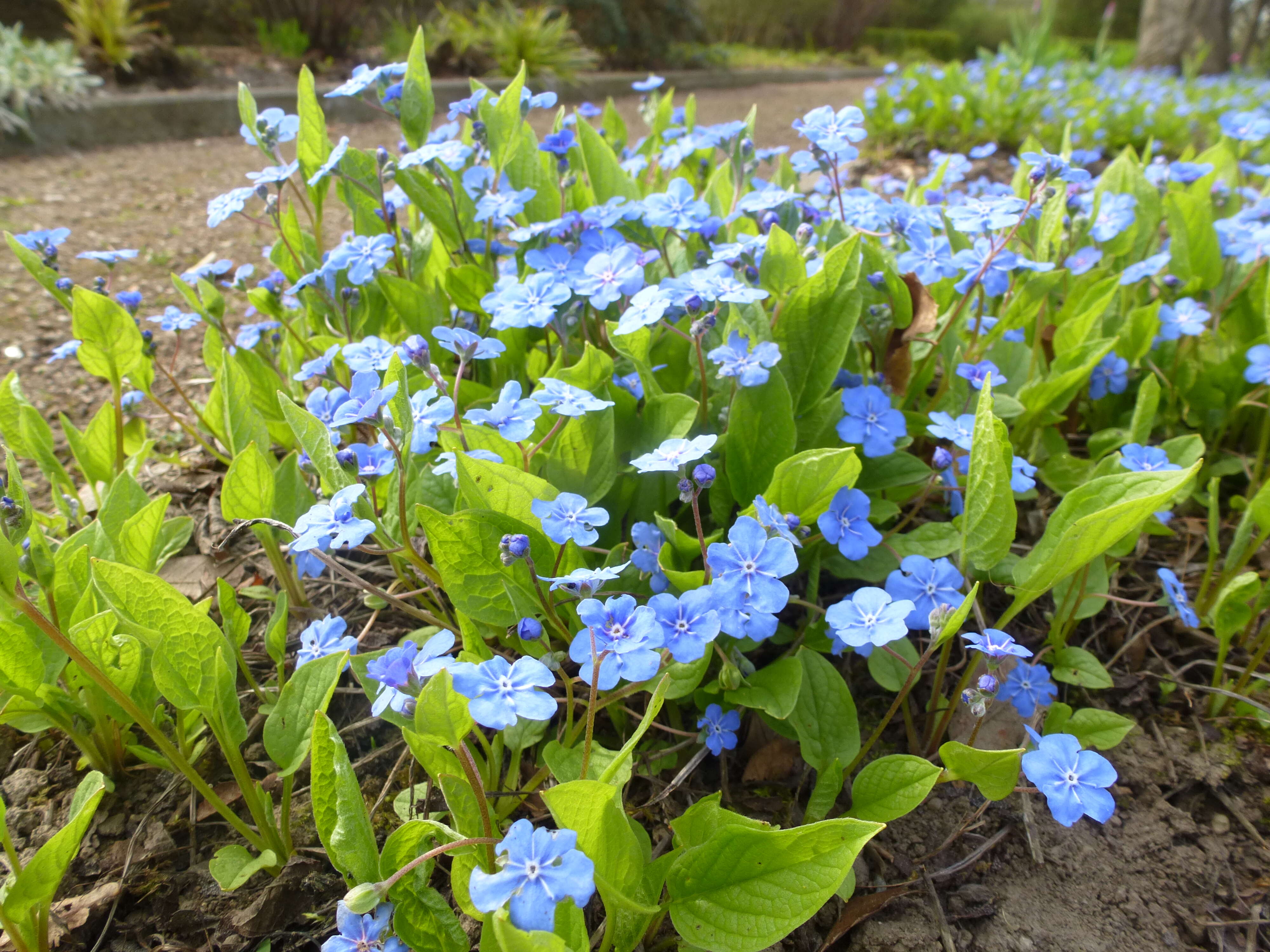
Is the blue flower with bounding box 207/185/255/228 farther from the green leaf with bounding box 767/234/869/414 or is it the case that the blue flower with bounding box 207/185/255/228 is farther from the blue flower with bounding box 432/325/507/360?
the green leaf with bounding box 767/234/869/414

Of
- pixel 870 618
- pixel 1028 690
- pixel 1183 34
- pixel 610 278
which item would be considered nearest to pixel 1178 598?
pixel 1028 690

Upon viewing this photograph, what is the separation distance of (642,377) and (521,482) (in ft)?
1.25

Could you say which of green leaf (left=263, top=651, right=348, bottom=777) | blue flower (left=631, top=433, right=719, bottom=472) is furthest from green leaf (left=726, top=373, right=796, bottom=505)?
green leaf (left=263, top=651, right=348, bottom=777)

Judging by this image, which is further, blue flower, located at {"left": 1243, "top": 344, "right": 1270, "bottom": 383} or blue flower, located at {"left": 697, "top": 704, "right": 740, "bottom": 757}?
blue flower, located at {"left": 1243, "top": 344, "right": 1270, "bottom": 383}

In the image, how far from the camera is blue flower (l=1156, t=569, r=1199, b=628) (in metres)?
1.52

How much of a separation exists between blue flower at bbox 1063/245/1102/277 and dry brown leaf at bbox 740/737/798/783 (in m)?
1.60

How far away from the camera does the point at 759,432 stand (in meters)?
1.56

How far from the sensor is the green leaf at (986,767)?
113 cm

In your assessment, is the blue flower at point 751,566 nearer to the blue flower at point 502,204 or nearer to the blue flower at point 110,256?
the blue flower at point 502,204

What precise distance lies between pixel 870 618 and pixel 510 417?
697 millimetres

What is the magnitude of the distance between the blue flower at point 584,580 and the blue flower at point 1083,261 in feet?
5.88

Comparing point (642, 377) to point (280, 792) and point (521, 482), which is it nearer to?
A: point (521, 482)

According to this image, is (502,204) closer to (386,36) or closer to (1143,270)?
(1143,270)

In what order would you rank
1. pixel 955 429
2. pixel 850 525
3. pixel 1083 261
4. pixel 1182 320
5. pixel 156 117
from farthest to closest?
pixel 156 117, pixel 1083 261, pixel 1182 320, pixel 955 429, pixel 850 525
